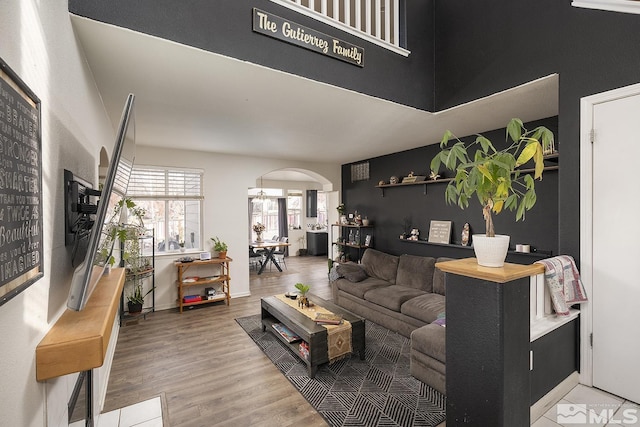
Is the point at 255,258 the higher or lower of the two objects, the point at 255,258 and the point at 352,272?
the lower

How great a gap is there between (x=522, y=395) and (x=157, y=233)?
5055 millimetres

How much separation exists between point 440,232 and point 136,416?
409 cm

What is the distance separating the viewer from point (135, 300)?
4.28 meters

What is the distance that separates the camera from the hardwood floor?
2324 mm

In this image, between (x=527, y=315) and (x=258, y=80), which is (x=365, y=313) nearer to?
(x=527, y=315)

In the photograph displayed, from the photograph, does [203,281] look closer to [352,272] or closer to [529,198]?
[352,272]

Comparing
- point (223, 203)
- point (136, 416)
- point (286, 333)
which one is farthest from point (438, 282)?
point (223, 203)

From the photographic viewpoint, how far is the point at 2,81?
66 centimetres

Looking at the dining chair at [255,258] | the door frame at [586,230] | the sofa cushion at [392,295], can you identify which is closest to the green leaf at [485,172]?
→ the door frame at [586,230]

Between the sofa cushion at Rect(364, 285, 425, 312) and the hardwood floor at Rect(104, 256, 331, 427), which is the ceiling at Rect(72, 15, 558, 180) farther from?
the hardwood floor at Rect(104, 256, 331, 427)

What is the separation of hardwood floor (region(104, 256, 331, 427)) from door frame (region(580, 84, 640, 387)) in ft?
6.52

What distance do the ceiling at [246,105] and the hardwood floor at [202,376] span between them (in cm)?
259

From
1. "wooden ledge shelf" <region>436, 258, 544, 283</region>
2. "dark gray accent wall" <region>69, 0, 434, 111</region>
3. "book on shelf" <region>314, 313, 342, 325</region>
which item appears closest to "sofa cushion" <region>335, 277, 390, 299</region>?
"book on shelf" <region>314, 313, 342, 325</region>

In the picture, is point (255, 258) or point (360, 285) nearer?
point (360, 285)
